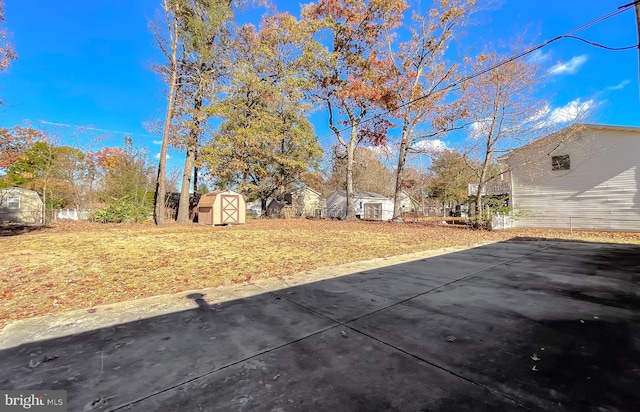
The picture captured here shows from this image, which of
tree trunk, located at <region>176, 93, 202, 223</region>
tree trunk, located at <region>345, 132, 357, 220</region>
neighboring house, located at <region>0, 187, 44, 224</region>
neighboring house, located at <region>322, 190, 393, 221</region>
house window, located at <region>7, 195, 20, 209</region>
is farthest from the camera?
neighboring house, located at <region>322, 190, 393, 221</region>

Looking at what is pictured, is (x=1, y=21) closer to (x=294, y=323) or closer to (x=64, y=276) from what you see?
(x=64, y=276)

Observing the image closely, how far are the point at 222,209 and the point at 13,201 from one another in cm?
1533

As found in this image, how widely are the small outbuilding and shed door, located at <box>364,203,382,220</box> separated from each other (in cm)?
1615

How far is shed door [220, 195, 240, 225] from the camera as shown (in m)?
15.8

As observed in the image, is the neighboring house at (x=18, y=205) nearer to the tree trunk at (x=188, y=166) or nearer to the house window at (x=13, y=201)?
the house window at (x=13, y=201)

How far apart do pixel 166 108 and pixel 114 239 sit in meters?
9.36

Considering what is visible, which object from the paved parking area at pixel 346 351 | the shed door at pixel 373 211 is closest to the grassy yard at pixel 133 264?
the paved parking area at pixel 346 351

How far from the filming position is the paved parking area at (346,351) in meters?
1.71

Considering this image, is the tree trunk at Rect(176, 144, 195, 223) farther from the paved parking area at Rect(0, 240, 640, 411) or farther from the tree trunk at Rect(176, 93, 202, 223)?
the paved parking area at Rect(0, 240, 640, 411)

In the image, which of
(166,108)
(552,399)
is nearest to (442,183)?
(166,108)

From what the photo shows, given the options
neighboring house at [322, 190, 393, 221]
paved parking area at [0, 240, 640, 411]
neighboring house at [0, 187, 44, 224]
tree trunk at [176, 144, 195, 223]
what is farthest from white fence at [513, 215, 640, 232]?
neighboring house at [0, 187, 44, 224]

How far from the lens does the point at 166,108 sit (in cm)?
1515

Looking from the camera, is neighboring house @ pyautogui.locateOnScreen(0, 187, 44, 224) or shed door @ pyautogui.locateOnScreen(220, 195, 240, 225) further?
neighboring house @ pyautogui.locateOnScreen(0, 187, 44, 224)

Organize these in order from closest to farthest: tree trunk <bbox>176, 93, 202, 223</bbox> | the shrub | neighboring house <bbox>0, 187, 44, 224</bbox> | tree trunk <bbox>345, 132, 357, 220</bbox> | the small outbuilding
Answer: the shrub < the small outbuilding < tree trunk <bbox>176, 93, 202, 223</bbox> < neighboring house <bbox>0, 187, 44, 224</bbox> < tree trunk <bbox>345, 132, 357, 220</bbox>
